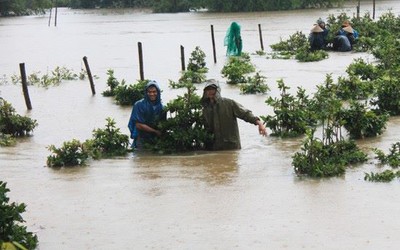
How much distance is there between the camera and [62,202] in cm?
920

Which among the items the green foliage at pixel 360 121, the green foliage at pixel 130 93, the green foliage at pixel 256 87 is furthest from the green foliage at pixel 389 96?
the green foliage at pixel 130 93

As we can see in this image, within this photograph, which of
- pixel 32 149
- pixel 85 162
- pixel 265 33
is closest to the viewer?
pixel 85 162

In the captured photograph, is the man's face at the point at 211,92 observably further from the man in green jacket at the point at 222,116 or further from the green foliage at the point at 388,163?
the green foliage at the point at 388,163

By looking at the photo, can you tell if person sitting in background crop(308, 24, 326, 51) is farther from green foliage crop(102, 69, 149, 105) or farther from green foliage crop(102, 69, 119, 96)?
green foliage crop(102, 69, 149, 105)

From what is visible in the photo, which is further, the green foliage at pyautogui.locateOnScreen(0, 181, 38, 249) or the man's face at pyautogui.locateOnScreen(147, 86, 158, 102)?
the man's face at pyautogui.locateOnScreen(147, 86, 158, 102)

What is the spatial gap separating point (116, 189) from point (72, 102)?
401 inches

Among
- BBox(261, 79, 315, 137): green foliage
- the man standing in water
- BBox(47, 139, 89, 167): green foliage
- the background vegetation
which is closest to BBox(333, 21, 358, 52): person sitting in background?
BBox(261, 79, 315, 137): green foliage

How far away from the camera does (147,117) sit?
1229cm

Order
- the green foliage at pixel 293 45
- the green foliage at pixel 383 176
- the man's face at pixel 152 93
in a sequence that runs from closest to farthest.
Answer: the green foliage at pixel 383 176
the man's face at pixel 152 93
the green foliage at pixel 293 45

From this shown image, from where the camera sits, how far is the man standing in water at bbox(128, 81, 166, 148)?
1209 cm

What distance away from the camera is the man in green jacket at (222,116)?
11.6m

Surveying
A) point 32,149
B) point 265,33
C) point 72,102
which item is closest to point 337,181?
point 32,149

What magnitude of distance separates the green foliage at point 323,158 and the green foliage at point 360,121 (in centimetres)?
165

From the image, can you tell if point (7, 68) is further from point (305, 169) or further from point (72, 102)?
point (305, 169)
